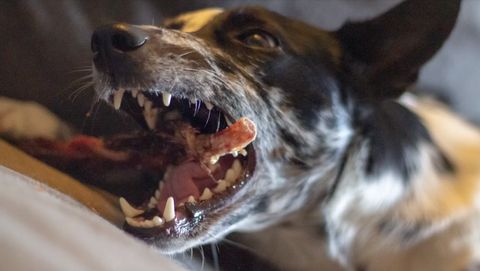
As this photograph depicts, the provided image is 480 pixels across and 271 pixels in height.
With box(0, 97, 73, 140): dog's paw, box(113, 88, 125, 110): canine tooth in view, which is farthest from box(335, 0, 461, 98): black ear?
box(0, 97, 73, 140): dog's paw

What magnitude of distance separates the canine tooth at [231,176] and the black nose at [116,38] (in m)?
0.41

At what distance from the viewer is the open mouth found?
100cm

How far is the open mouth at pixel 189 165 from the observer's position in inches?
39.5

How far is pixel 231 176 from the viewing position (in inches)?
45.0

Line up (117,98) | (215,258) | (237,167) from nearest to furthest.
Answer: (117,98) < (237,167) < (215,258)

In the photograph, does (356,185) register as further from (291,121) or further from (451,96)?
(451,96)

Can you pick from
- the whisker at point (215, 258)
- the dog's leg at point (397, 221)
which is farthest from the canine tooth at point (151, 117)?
the dog's leg at point (397, 221)

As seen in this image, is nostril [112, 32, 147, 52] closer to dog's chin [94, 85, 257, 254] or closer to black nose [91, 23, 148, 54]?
black nose [91, 23, 148, 54]

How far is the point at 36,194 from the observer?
2.01 ft

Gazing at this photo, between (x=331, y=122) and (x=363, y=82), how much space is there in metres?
0.17

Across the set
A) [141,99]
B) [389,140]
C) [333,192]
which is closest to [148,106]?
[141,99]

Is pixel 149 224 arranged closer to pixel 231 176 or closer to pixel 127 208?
pixel 127 208

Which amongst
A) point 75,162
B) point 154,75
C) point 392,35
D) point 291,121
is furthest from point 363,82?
point 75,162

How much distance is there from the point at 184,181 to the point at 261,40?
1.48 feet
